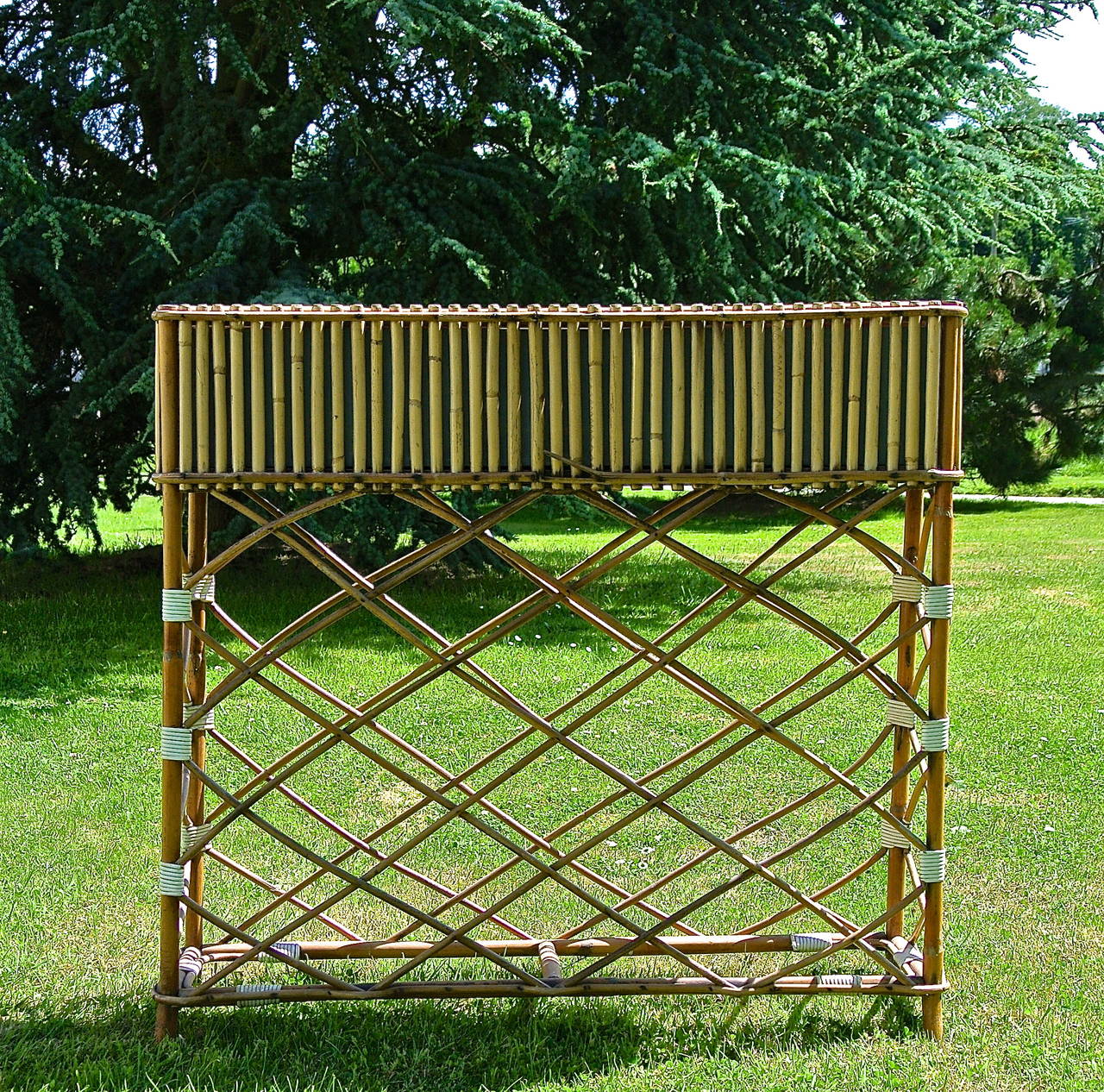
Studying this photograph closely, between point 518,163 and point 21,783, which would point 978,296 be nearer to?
point 518,163

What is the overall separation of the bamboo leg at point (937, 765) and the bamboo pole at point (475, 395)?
1140 millimetres

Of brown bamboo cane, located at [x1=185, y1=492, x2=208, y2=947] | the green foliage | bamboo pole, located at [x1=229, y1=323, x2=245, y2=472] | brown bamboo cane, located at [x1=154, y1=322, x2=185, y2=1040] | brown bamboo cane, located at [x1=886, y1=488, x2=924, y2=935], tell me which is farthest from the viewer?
the green foliage

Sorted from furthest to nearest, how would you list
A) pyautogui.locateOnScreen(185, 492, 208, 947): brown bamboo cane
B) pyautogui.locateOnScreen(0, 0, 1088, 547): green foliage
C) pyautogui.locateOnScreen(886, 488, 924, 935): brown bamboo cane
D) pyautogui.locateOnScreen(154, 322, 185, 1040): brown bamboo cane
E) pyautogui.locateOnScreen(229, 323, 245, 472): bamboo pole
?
pyautogui.locateOnScreen(0, 0, 1088, 547): green foliage < pyautogui.locateOnScreen(886, 488, 924, 935): brown bamboo cane < pyautogui.locateOnScreen(185, 492, 208, 947): brown bamboo cane < pyautogui.locateOnScreen(154, 322, 185, 1040): brown bamboo cane < pyautogui.locateOnScreen(229, 323, 245, 472): bamboo pole

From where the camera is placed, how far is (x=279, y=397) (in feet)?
9.64

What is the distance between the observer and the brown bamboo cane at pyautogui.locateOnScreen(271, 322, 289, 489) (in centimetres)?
293

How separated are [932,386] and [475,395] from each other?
1.10 m

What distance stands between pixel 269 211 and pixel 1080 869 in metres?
7.88

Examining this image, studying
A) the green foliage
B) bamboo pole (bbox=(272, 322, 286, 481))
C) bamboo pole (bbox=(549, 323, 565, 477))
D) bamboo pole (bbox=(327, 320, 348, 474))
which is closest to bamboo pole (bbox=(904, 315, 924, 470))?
bamboo pole (bbox=(549, 323, 565, 477))

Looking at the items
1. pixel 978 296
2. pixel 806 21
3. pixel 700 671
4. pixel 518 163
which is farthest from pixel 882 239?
pixel 978 296

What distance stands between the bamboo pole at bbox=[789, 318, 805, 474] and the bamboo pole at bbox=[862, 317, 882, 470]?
0.16 m

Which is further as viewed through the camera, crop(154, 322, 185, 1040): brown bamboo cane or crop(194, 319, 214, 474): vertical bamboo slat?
crop(154, 322, 185, 1040): brown bamboo cane

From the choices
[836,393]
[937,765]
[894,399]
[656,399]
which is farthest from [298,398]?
[937,765]

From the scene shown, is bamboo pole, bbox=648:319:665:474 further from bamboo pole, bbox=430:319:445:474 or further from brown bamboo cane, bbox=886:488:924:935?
brown bamboo cane, bbox=886:488:924:935

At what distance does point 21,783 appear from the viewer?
223 inches
